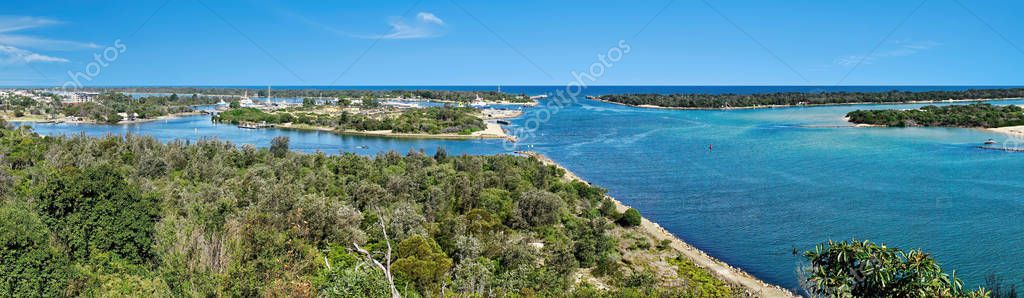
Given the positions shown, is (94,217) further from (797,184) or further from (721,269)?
(797,184)

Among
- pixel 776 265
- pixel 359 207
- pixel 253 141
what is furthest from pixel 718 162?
pixel 253 141

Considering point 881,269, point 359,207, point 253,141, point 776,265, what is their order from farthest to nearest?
1. point 253,141
2. point 359,207
3. point 776,265
4. point 881,269

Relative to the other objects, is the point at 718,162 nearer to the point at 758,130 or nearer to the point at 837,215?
the point at 837,215

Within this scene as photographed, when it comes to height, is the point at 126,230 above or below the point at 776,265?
above

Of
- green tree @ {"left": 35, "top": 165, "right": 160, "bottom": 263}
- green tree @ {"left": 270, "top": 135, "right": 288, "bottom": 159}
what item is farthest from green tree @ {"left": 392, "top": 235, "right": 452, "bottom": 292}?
green tree @ {"left": 270, "top": 135, "right": 288, "bottom": 159}

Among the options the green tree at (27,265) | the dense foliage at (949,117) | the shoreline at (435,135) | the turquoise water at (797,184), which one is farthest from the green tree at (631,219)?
the dense foliage at (949,117)

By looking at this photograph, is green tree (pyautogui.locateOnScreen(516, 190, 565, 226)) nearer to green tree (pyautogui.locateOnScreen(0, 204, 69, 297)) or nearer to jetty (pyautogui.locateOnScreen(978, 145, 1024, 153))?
green tree (pyautogui.locateOnScreen(0, 204, 69, 297))

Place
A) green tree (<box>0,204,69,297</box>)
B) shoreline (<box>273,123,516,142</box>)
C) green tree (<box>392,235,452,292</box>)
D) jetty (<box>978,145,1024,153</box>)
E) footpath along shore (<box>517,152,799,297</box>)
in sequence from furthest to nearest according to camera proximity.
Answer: shoreline (<box>273,123,516,142</box>) → jetty (<box>978,145,1024,153</box>) → footpath along shore (<box>517,152,799,297</box>) → green tree (<box>392,235,452,292</box>) → green tree (<box>0,204,69,297</box>)
